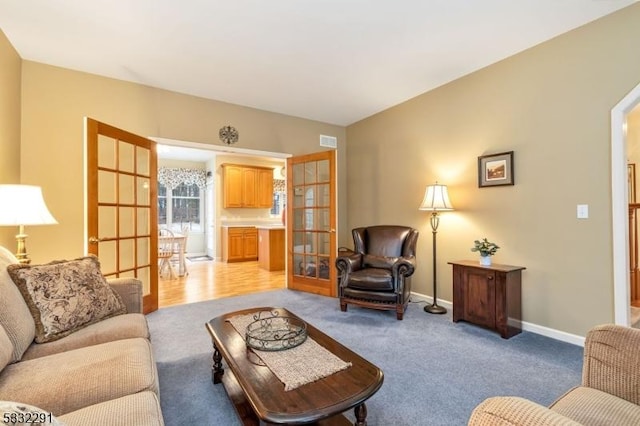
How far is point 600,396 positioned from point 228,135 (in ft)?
13.8

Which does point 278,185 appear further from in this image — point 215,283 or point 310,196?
point 310,196

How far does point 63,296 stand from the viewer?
1.78m

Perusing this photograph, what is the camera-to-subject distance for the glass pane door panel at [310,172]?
14.6 ft

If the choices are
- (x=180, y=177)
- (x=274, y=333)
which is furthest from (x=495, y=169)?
(x=180, y=177)

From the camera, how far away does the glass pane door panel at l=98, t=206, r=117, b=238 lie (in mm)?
2992

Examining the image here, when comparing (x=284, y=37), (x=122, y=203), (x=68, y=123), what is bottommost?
(x=122, y=203)

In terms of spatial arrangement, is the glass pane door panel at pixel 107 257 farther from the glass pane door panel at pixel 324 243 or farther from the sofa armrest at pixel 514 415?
the sofa armrest at pixel 514 415

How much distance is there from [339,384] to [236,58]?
299 centimetres

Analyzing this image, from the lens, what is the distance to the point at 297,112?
4621 mm

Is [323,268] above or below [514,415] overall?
below

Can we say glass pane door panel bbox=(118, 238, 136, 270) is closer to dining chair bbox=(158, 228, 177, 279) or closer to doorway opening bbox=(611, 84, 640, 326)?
dining chair bbox=(158, 228, 177, 279)

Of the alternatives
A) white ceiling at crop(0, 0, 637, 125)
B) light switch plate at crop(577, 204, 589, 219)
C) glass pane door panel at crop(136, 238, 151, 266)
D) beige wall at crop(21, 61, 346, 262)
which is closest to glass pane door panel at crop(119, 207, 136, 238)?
glass pane door panel at crop(136, 238, 151, 266)

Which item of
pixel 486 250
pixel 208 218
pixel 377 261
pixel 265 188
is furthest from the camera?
pixel 208 218

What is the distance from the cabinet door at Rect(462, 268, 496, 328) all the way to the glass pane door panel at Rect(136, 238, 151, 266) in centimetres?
347
